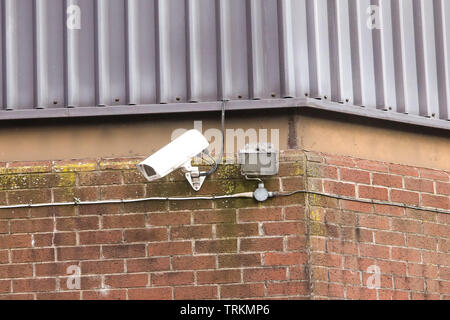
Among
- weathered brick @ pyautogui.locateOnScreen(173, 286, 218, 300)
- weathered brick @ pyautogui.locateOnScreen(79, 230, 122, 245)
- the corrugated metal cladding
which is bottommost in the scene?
weathered brick @ pyautogui.locateOnScreen(173, 286, 218, 300)

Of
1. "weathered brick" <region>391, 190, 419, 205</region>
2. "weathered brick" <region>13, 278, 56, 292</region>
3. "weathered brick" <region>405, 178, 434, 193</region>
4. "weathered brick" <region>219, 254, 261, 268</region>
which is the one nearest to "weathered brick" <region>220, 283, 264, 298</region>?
"weathered brick" <region>219, 254, 261, 268</region>

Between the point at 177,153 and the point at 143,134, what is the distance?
760 millimetres

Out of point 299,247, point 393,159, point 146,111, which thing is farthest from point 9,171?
point 393,159

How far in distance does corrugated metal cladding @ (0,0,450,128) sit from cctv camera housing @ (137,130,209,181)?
577 mm

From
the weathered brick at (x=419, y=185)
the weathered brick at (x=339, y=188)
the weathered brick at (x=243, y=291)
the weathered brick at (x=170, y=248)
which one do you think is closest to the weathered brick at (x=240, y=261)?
the weathered brick at (x=243, y=291)

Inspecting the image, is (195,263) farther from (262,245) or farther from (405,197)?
(405,197)

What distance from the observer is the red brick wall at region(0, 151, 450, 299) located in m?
9.44

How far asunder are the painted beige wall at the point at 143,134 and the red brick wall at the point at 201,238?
0.09m

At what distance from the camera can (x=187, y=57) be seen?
32.3 ft

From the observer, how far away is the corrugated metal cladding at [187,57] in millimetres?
9766

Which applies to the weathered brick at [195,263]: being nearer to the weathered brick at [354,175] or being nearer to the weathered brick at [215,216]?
the weathered brick at [215,216]

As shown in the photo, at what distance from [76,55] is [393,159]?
2.34 meters

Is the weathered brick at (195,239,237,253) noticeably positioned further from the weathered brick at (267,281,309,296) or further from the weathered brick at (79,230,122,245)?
the weathered brick at (79,230,122,245)
